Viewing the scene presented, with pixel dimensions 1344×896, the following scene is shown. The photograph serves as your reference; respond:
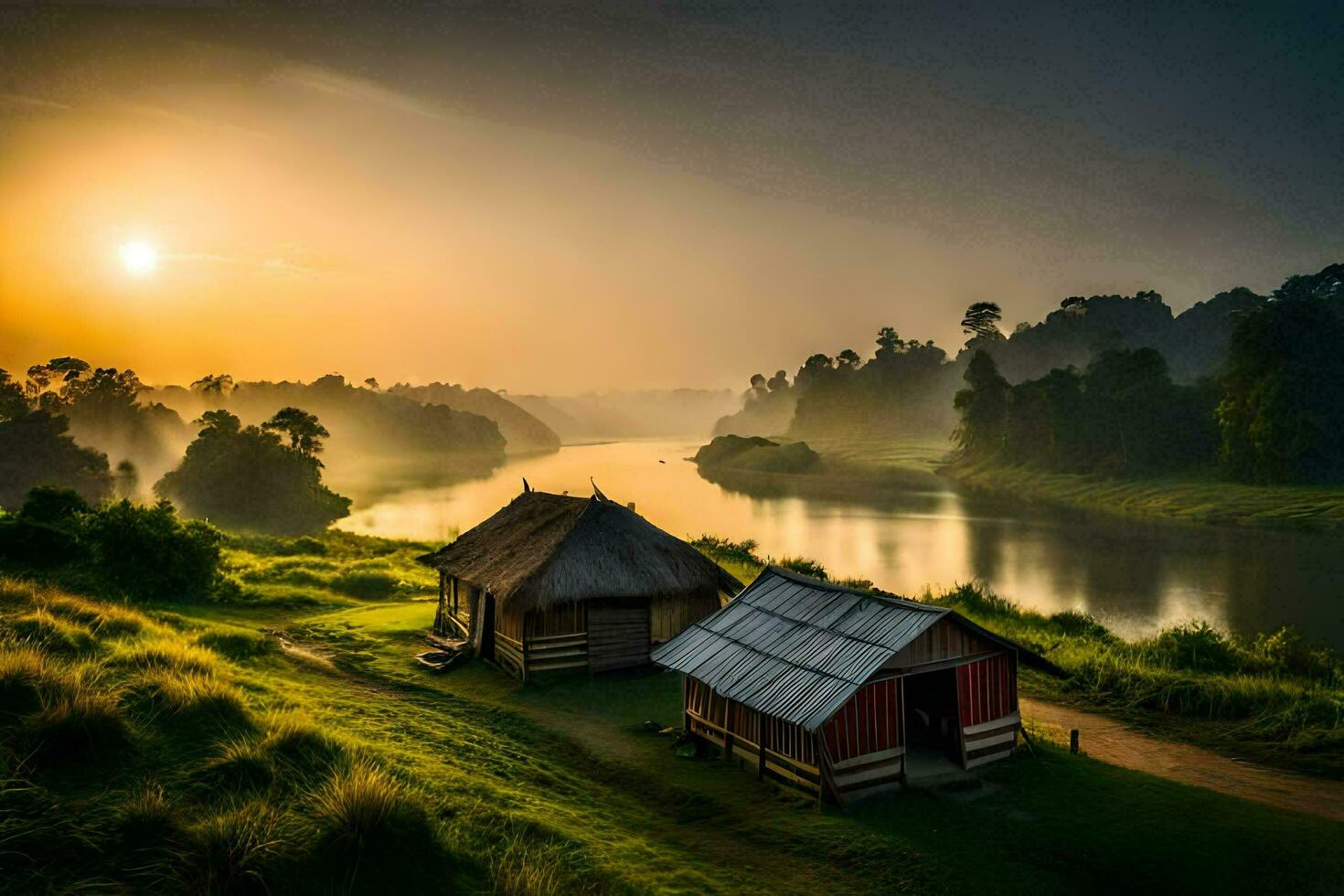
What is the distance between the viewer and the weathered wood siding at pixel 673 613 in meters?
19.4

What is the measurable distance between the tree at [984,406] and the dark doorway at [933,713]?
76980 millimetres

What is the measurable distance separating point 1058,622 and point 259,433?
177ft

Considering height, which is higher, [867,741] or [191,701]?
[191,701]

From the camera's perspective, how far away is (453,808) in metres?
9.05

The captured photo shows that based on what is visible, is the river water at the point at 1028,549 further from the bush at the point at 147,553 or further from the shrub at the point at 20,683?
the shrub at the point at 20,683

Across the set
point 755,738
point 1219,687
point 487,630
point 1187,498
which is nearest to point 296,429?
point 487,630

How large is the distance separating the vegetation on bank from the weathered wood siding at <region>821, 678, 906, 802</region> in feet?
20.4

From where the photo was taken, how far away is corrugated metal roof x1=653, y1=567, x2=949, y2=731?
38.3ft

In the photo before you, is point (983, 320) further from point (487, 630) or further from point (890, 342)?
point (487, 630)

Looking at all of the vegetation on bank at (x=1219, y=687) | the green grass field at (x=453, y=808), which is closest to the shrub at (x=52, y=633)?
the green grass field at (x=453, y=808)

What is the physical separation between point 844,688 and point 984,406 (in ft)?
279

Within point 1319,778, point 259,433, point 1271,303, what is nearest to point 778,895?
point 1319,778

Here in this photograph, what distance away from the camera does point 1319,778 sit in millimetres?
13195

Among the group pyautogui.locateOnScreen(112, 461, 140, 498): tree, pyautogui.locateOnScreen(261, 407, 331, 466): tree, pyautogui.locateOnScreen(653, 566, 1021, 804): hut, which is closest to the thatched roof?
pyautogui.locateOnScreen(653, 566, 1021, 804): hut
